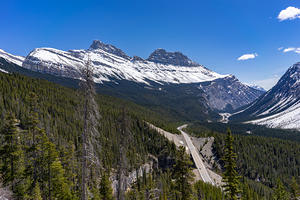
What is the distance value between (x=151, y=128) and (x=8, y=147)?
91059mm

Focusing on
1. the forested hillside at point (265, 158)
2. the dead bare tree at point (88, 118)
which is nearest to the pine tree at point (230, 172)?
the dead bare tree at point (88, 118)

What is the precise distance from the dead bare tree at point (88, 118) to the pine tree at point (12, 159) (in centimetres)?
2024

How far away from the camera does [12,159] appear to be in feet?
98.1

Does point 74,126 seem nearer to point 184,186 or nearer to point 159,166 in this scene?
point 159,166

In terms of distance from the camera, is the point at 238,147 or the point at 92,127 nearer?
the point at 92,127

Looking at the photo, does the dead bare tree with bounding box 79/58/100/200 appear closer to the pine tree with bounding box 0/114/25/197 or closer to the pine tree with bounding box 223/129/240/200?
the pine tree with bounding box 223/129/240/200

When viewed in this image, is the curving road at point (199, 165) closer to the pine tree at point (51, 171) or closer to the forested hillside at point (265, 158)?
the forested hillside at point (265, 158)

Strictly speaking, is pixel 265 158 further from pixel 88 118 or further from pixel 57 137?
pixel 88 118

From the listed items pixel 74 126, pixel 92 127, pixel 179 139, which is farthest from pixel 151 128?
pixel 92 127

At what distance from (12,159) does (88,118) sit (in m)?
23.6

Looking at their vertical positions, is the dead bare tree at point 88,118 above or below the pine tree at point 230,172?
above

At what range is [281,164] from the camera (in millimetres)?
133375

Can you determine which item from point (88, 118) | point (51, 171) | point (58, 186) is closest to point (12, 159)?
point (51, 171)

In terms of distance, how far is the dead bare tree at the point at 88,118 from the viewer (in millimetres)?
14430
